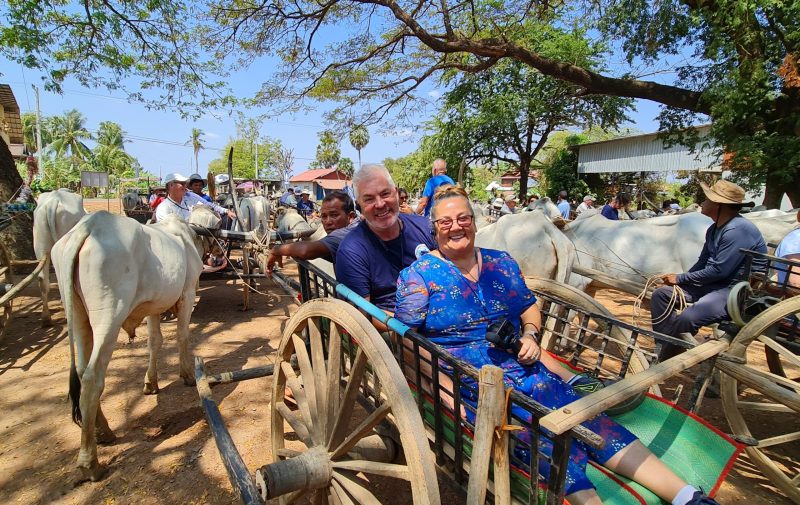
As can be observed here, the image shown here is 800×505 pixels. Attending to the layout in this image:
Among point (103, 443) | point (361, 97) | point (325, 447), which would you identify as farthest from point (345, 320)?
point (361, 97)

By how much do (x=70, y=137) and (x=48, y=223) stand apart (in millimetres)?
51324

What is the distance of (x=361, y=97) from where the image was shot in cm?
945

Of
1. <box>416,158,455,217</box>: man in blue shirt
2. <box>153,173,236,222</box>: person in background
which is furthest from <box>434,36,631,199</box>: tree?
<box>153,173,236,222</box>: person in background

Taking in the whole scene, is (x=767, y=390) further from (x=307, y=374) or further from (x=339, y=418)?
(x=307, y=374)

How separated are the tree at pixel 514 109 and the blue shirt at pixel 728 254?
8.01m

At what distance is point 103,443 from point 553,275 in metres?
4.21

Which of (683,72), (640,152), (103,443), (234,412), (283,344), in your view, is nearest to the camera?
(283,344)

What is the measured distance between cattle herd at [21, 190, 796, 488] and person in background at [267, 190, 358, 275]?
0.50 m

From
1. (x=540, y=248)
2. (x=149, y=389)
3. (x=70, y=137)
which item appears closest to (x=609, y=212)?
(x=540, y=248)

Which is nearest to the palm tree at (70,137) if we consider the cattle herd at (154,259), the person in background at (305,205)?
the person in background at (305,205)

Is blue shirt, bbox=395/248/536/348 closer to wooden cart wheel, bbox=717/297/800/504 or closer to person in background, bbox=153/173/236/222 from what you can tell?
wooden cart wheel, bbox=717/297/800/504

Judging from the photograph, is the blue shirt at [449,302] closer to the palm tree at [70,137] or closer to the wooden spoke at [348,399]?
the wooden spoke at [348,399]

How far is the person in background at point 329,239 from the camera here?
2.57 meters

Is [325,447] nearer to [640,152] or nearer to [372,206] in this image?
[372,206]
